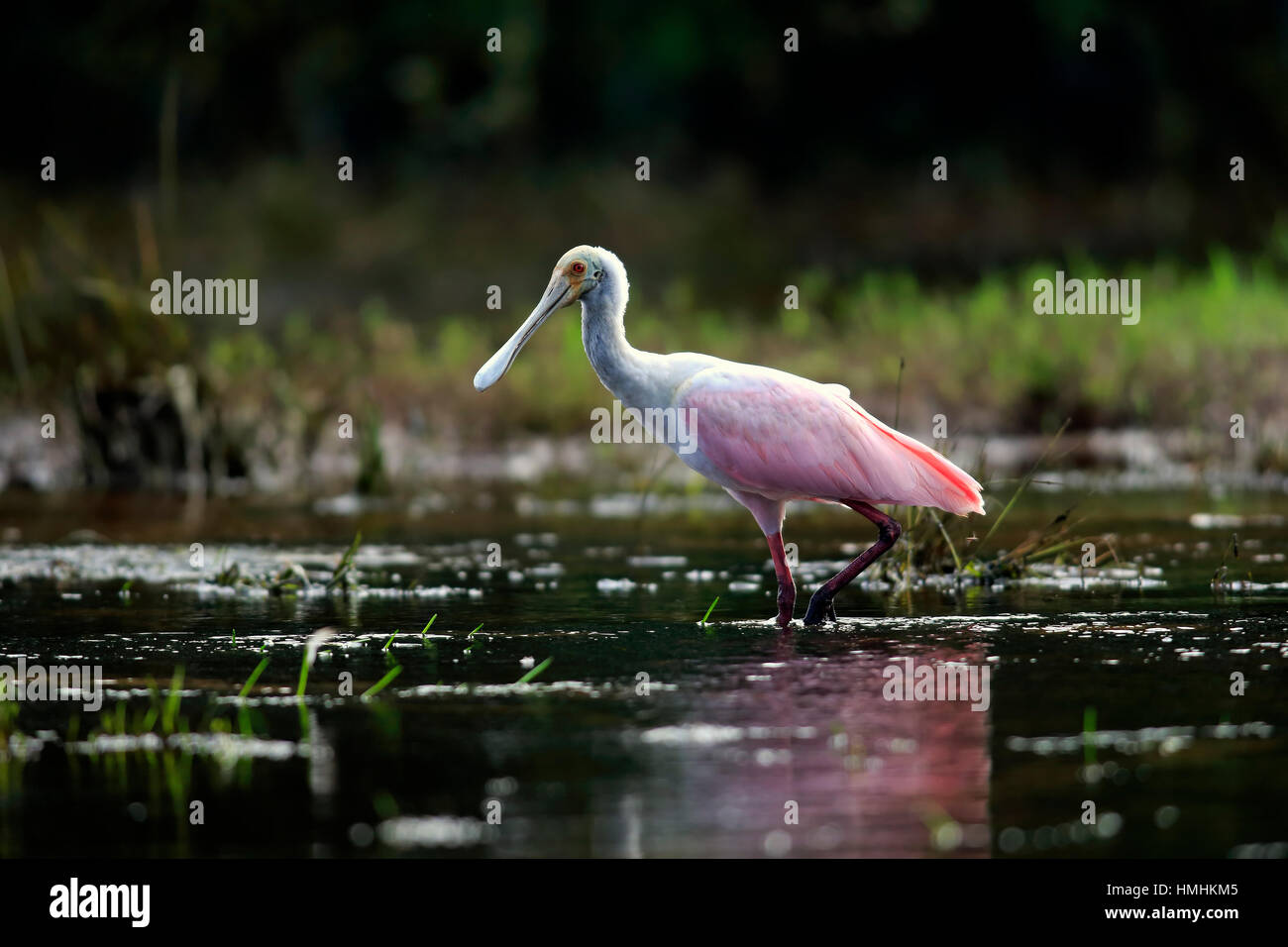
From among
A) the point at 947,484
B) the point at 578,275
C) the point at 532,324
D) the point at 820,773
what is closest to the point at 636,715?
the point at 820,773

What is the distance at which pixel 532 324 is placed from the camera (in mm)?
8273

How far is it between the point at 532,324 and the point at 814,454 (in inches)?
53.1

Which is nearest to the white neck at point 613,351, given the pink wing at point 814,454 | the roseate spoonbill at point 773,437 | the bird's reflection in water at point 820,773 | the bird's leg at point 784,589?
the roseate spoonbill at point 773,437

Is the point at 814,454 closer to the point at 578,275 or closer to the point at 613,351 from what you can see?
the point at 613,351

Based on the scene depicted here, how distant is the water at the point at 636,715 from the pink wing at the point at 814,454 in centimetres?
46

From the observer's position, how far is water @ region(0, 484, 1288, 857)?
4.55 meters

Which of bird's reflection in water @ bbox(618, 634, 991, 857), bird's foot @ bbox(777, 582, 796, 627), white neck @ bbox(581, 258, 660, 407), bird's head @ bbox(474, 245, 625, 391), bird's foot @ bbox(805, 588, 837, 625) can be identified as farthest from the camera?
bird's head @ bbox(474, 245, 625, 391)

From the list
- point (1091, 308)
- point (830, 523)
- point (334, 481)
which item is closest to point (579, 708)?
point (830, 523)

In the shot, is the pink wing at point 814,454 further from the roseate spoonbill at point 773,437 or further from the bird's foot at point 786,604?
the bird's foot at point 786,604

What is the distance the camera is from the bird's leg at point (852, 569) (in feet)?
24.3

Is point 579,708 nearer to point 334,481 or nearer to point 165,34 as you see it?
point 334,481

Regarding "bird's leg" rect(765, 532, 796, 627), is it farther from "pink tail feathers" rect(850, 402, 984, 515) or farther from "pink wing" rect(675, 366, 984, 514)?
"pink tail feathers" rect(850, 402, 984, 515)

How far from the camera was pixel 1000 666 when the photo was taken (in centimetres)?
641

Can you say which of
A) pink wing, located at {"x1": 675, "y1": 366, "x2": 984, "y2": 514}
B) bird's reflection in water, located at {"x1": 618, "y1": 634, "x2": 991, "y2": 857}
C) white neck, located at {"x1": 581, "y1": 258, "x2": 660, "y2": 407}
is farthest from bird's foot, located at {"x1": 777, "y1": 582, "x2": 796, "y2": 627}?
bird's reflection in water, located at {"x1": 618, "y1": 634, "x2": 991, "y2": 857}
